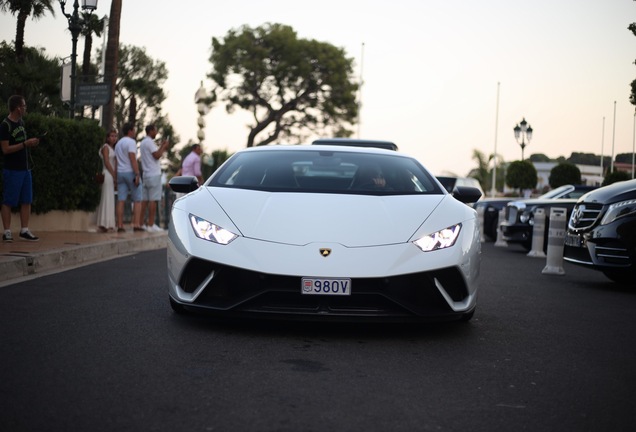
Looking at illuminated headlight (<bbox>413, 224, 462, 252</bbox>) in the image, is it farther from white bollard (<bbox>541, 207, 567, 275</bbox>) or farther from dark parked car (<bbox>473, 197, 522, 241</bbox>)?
dark parked car (<bbox>473, 197, 522, 241</bbox>)

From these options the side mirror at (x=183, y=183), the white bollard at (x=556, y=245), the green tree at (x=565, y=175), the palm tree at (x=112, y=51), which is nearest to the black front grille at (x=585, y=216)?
the white bollard at (x=556, y=245)

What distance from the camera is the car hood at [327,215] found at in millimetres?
5785

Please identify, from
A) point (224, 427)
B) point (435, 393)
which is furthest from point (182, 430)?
point (435, 393)

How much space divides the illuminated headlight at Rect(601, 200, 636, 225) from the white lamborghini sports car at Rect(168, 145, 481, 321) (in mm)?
3989

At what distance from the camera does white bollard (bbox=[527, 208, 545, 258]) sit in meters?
16.2

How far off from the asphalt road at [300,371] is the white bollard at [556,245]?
479 centimetres

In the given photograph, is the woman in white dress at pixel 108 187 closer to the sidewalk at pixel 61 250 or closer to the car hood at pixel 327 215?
the sidewalk at pixel 61 250

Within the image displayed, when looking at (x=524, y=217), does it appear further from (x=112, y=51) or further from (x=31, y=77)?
(x=31, y=77)

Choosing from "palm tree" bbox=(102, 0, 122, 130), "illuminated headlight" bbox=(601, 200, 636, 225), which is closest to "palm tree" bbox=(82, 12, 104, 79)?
"palm tree" bbox=(102, 0, 122, 130)

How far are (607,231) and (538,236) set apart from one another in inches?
259

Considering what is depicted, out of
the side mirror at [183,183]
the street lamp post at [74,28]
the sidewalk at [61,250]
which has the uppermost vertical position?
the street lamp post at [74,28]

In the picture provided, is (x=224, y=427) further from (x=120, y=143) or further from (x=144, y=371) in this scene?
(x=120, y=143)

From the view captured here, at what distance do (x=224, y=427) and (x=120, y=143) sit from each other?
12.9 meters

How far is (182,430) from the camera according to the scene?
11.8ft
